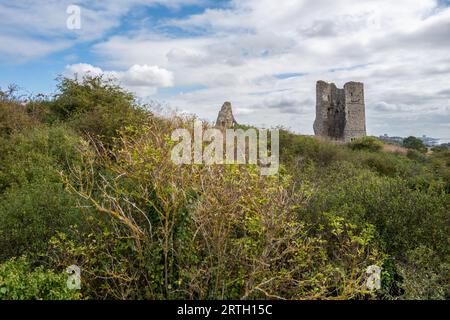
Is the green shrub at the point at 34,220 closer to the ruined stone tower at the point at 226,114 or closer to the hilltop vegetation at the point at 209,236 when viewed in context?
the hilltop vegetation at the point at 209,236

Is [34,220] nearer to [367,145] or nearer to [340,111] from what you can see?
[367,145]

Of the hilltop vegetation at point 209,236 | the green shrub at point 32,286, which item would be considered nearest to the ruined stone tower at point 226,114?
the hilltop vegetation at point 209,236

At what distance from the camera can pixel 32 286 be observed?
529 cm

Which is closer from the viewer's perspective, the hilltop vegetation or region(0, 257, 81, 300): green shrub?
region(0, 257, 81, 300): green shrub

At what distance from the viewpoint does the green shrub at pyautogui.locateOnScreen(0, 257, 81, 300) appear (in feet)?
17.1

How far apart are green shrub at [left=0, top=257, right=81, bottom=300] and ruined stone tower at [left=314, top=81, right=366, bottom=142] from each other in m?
27.2

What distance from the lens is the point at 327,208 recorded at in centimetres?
793

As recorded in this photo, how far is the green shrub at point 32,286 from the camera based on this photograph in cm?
521

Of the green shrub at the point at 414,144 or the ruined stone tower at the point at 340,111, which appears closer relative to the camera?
the ruined stone tower at the point at 340,111

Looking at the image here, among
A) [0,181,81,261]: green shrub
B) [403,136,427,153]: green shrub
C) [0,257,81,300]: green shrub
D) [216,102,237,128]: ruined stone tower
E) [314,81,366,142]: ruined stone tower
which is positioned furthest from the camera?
[403,136,427,153]: green shrub

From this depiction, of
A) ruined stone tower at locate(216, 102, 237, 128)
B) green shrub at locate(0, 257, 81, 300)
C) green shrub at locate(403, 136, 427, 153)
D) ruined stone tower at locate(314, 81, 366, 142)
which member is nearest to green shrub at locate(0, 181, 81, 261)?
green shrub at locate(0, 257, 81, 300)

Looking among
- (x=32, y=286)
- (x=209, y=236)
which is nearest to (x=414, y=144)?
(x=209, y=236)

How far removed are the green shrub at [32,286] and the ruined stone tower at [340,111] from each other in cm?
2721

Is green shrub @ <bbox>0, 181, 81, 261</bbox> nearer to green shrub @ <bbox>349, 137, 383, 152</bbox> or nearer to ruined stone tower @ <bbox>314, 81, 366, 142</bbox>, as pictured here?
green shrub @ <bbox>349, 137, 383, 152</bbox>
